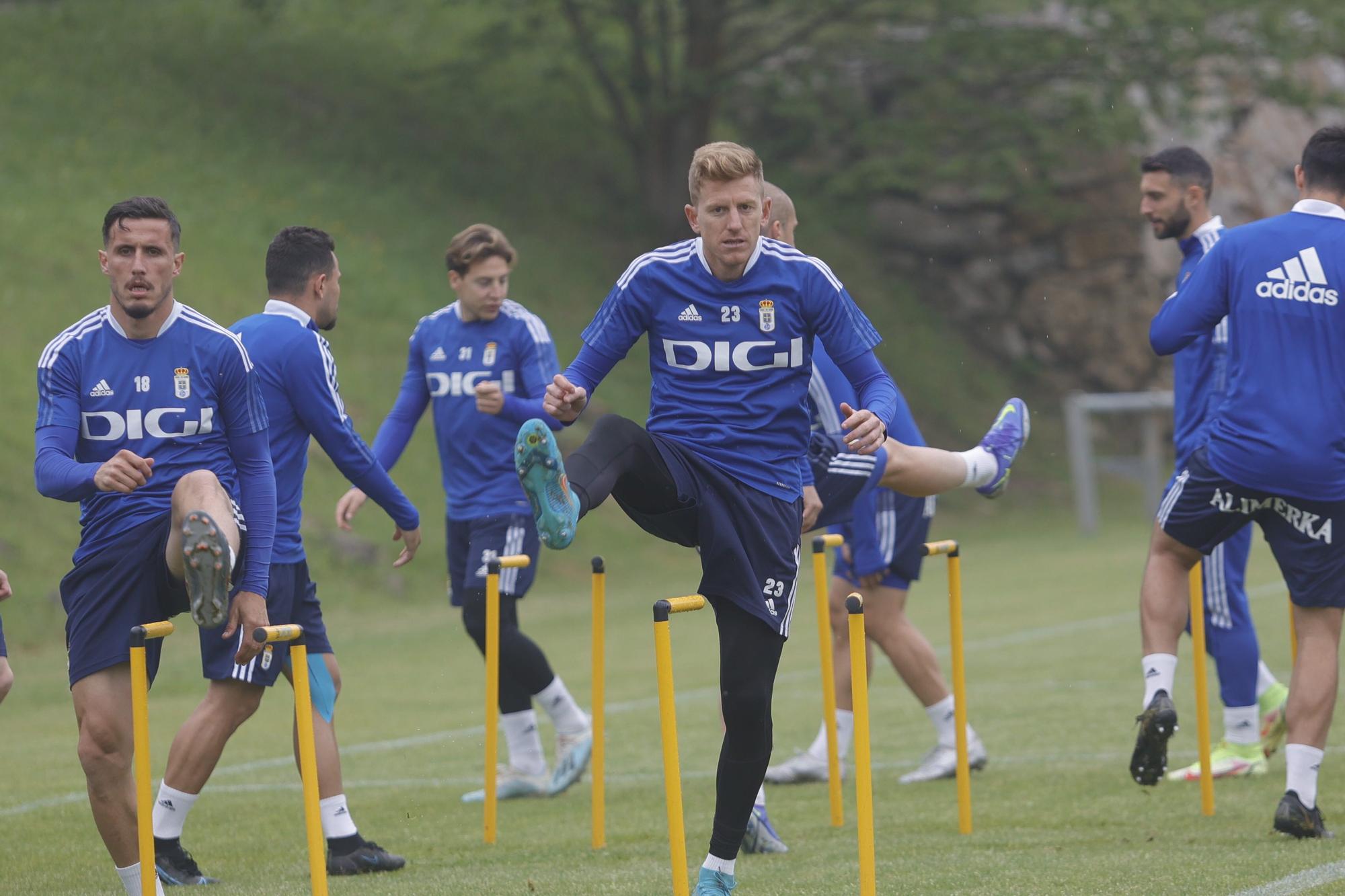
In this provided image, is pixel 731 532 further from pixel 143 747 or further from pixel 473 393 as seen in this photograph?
pixel 473 393

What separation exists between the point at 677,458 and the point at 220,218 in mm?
19056

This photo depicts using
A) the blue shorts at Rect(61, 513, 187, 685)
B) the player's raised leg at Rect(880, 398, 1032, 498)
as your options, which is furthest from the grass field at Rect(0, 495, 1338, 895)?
the player's raised leg at Rect(880, 398, 1032, 498)

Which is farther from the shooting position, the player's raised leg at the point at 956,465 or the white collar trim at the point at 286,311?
the white collar trim at the point at 286,311

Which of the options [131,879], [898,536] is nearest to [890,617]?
[898,536]

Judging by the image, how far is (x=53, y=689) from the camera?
1279 cm

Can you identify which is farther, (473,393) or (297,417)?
(473,393)

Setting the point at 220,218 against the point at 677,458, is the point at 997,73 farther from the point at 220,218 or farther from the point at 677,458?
the point at 677,458

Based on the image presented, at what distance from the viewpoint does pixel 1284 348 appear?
20.7ft

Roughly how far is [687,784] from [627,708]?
290 centimetres

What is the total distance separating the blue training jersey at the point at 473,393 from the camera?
8.35 meters

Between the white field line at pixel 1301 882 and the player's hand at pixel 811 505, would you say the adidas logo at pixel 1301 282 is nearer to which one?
the player's hand at pixel 811 505

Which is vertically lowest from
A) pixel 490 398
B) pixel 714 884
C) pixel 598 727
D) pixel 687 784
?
pixel 687 784

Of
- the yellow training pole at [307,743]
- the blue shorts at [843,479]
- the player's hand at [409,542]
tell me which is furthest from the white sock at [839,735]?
the yellow training pole at [307,743]

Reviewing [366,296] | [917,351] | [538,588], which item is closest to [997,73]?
[917,351]
